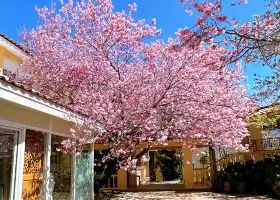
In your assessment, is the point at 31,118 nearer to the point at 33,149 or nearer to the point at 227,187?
the point at 33,149

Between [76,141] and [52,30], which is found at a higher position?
[52,30]

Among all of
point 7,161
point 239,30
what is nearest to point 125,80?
point 239,30

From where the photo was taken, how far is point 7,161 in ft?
20.5

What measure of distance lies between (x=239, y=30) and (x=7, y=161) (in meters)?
5.74

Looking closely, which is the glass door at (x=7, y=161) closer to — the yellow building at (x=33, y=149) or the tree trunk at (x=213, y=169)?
the yellow building at (x=33, y=149)

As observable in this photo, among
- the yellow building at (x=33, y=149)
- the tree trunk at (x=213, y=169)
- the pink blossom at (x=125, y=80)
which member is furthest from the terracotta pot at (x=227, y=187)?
the yellow building at (x=33, y=149)

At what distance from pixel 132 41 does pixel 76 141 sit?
455cm

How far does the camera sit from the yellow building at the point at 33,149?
6039mm

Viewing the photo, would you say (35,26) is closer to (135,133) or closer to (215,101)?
(135,133)

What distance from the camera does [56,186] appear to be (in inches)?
316

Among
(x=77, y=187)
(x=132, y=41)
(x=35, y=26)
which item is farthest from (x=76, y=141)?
(x=35, y=26)

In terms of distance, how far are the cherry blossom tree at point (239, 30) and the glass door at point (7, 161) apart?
4.59 meters

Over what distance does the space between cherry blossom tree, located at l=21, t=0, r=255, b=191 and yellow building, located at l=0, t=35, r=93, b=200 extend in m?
0.99

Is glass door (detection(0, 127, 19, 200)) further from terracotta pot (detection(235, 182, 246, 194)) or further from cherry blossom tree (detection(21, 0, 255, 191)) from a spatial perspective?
terracotta pot (detection(235, 182, 246, 194))
